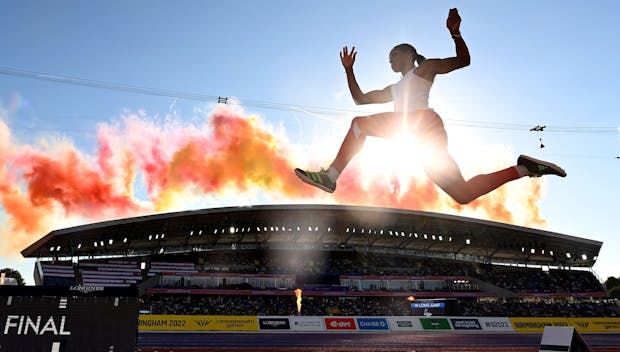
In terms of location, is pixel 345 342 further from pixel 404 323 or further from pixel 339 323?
pixel 404 323

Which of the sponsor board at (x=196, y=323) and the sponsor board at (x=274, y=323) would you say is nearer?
the sponsor board at (x=196, y=323)

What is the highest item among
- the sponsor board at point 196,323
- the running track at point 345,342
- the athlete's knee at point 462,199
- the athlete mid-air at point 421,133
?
the sponsor board at point 196,323

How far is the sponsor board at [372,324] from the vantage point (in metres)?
38.2

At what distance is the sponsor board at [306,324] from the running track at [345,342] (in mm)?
1030

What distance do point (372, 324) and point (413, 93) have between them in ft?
119

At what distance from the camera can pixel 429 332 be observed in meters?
38.1

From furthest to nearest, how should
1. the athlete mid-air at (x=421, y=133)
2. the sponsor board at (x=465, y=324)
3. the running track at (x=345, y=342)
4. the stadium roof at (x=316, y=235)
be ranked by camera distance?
the stadium roof at (x=316, y=235)
the sponsor board at (x=465, y=324)
the running track at (x=345, y=342)
the athlete mid-air at (x=421, y=133)

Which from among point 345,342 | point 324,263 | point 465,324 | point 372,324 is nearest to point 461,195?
point 345,342

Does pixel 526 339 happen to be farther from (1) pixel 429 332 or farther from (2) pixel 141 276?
(2) pixel 141 276

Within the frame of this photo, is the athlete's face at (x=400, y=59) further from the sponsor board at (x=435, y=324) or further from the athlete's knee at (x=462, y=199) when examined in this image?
the sponsor board at (x=435, y=324)

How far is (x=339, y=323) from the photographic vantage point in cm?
3797

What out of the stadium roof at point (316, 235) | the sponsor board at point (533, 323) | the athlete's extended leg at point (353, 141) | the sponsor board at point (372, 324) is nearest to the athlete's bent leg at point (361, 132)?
the athlete's extended leg at point (353, 141)

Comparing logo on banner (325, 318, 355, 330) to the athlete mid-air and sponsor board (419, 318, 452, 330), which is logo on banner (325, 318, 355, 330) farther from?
the athlete mid-air

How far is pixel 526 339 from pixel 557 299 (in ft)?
96.5
